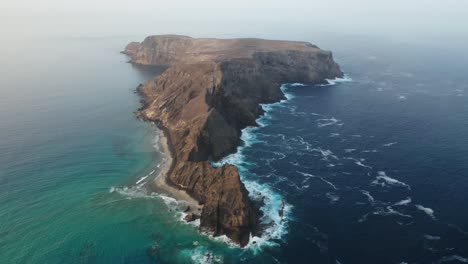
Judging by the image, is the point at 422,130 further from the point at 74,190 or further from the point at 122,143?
the point at 74,190

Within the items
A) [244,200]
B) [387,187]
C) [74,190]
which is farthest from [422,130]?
[74,190]

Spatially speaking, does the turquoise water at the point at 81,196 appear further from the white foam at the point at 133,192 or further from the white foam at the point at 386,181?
the white foam at the point at 386,181

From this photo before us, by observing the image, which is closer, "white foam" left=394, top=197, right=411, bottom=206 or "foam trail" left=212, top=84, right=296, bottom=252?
"foam trail" left=212, top=84, right=296, bottom=252

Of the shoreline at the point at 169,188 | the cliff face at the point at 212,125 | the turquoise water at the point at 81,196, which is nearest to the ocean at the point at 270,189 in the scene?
the turquoise water at the point at 81,196

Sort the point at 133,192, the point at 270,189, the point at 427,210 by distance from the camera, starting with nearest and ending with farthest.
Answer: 1. the point at 427,210
2. the point at 133,192
3. the point at 270,189

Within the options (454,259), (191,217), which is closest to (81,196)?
(191,217)

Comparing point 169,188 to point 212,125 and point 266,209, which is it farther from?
point 212,125

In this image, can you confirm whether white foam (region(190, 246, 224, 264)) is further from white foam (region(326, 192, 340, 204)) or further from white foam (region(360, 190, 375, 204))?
white foam (region(360, 190, 375, 204))

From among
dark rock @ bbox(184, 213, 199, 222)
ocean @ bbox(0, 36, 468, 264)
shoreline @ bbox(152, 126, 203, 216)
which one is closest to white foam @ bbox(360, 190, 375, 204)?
ocean @ bbox(0, 36, 468, 264)
